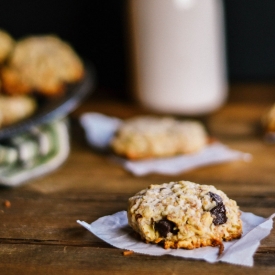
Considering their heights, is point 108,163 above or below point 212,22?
below

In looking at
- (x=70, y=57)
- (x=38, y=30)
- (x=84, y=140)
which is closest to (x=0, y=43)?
(x=70, y=57)

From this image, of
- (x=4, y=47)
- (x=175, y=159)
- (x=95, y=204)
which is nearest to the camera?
(x=95, y=204)

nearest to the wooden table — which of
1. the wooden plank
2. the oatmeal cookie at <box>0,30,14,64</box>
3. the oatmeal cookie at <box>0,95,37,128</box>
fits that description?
the wooden plank

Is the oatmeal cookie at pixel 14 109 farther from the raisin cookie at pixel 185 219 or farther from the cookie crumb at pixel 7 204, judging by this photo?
the raisin cookie at pixel 185 219

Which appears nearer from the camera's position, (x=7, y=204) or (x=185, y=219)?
(x=185, y=219)

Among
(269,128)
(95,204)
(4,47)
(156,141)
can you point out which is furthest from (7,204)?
(269,128)

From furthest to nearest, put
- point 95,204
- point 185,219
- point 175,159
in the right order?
point 175,159, point 95,204, point 185,219

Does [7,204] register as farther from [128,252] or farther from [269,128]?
[269,128]

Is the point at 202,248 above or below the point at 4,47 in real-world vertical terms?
below

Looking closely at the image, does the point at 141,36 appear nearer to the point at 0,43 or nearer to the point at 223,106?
the point at 223,106
